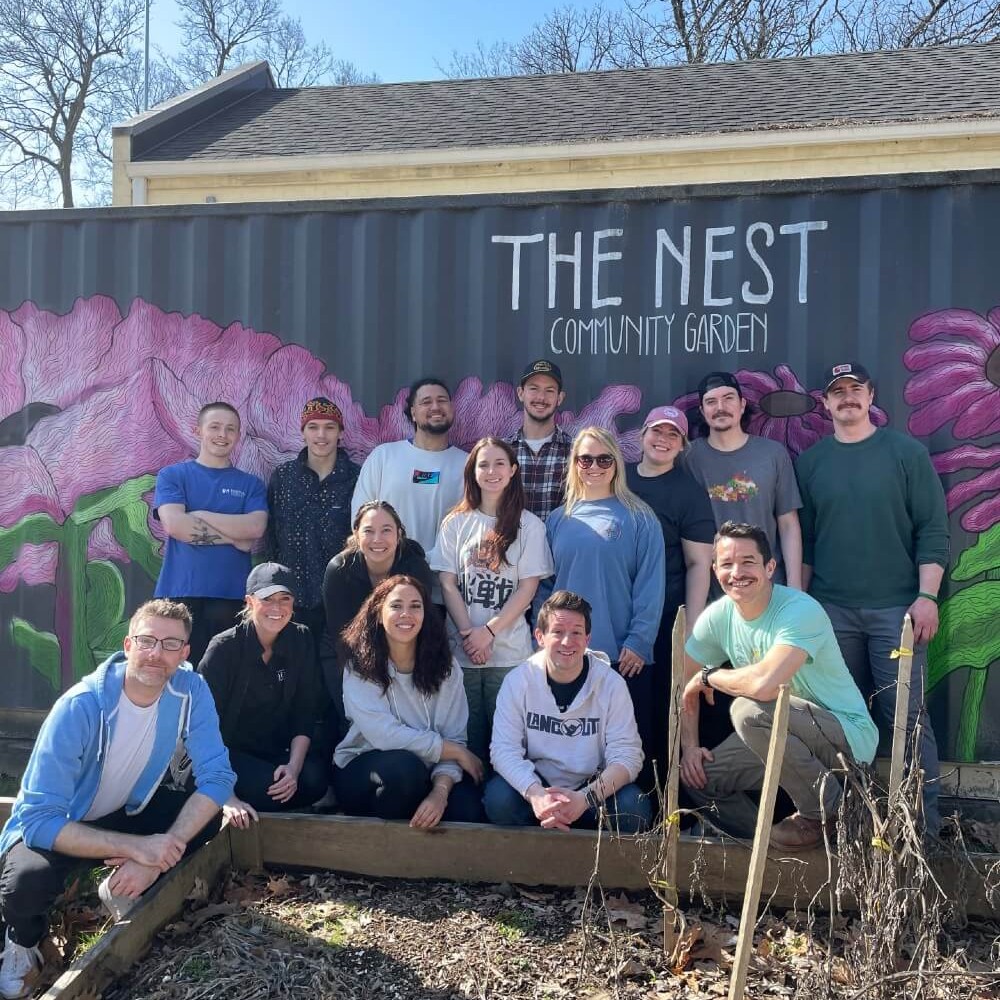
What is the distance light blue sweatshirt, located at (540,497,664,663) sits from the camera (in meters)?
4.28

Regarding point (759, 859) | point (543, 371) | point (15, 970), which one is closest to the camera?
point (759, 859)

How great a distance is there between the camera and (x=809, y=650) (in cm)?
362

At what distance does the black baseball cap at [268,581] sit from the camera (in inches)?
165

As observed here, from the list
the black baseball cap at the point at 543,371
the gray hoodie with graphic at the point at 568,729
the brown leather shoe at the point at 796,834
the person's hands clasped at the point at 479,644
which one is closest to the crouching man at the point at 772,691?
the brown leather shoe at the point at 796,834

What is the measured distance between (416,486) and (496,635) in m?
0.98

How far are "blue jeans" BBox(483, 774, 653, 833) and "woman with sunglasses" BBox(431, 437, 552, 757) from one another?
52 cm

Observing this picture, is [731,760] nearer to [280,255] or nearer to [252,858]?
[252,858]

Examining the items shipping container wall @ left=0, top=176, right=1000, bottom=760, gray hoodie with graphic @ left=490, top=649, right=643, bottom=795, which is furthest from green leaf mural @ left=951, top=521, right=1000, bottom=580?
gray hoodie with graphic @ left=490, top=649, right=643, bottom=795

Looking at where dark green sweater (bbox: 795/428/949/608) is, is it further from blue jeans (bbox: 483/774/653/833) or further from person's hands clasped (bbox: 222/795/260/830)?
person's hands clasped (bbox: 222/795/260/830)

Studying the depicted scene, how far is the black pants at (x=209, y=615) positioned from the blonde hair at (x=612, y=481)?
6.32 ft

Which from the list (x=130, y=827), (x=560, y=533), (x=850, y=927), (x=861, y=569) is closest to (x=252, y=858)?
(x=130, y=827)

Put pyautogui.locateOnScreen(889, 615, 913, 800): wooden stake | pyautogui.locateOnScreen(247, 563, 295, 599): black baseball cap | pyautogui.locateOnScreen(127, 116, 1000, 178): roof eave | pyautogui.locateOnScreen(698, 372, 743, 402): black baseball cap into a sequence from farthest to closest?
pyautogui.locateOnScreen(127, 116, 1000, 178): roof eave < pyautogui.locateOnScreen(698, 372, 743, 402): black baseball cap < pyautogui.locateOnScreen(247, 563, 295, 599): black baseball cap < pyautogui.locateOnScreen(889, 615, 913, 800): wooden stake

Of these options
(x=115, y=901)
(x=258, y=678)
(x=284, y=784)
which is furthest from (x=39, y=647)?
(x=115, y=901)

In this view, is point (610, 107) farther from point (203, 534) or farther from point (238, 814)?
point (238, 814)
